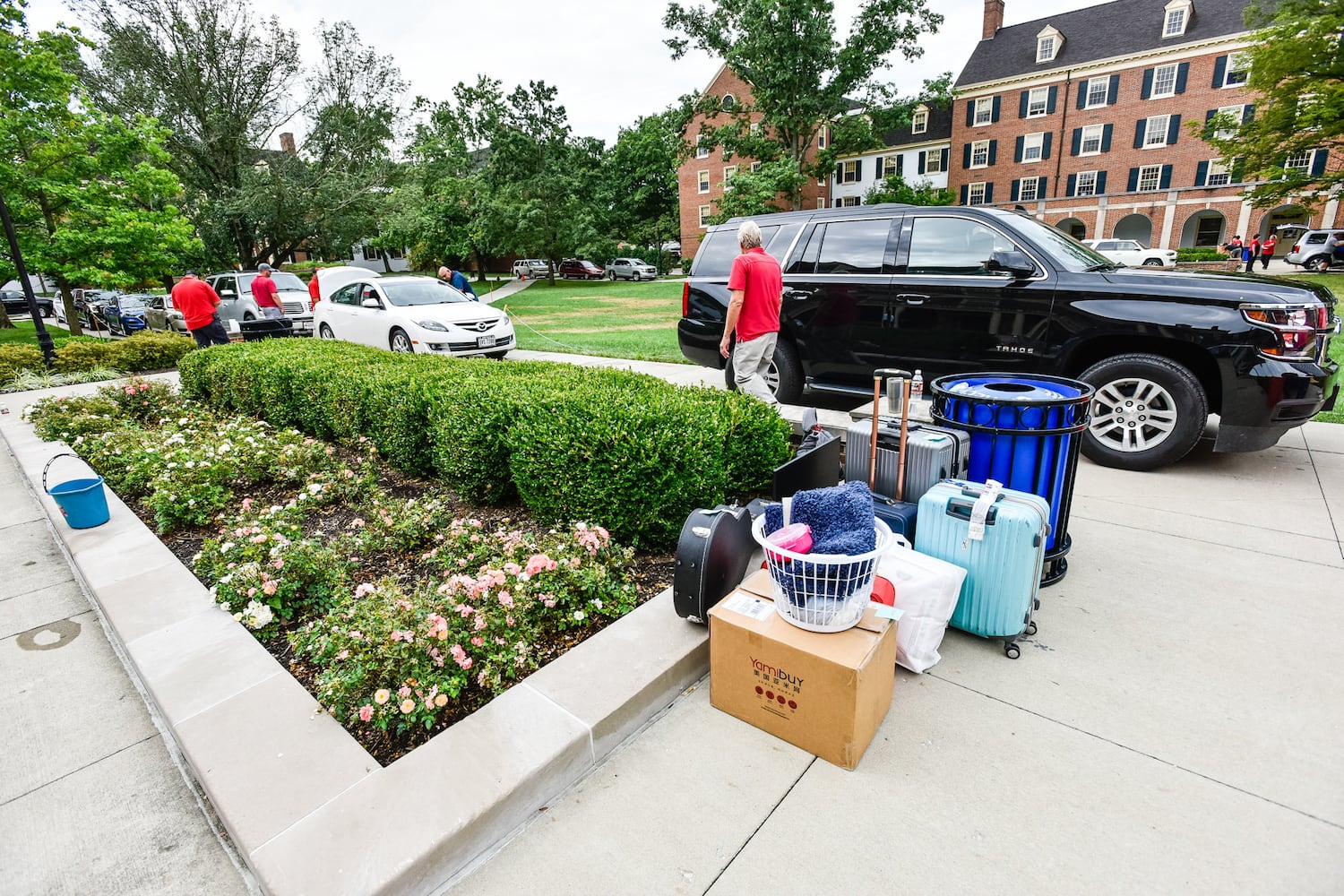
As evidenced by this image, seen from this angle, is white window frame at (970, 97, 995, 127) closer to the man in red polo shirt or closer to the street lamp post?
the man in red polo shirt

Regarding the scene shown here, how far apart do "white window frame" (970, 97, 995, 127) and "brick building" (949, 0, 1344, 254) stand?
63 millimetres

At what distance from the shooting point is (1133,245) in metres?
29.0

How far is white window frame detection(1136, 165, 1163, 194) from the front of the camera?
3441 cm

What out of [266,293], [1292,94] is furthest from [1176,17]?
[266,293]

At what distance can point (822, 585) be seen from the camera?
2139 millimetres

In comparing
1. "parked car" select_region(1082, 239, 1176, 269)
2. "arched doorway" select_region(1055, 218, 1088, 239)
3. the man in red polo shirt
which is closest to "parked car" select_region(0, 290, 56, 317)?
the man in red polo shirt

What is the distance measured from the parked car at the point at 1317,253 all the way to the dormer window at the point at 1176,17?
14.9m

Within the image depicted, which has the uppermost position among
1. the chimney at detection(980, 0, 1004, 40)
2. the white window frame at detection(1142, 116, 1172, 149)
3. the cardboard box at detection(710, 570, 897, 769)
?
the chimney at detection(980, 0, 1004, 40)

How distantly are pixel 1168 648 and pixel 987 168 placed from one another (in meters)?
45.3

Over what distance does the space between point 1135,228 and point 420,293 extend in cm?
4360

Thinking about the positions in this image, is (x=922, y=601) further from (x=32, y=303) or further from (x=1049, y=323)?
(x=32, y=303)

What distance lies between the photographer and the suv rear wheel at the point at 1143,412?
4.43m

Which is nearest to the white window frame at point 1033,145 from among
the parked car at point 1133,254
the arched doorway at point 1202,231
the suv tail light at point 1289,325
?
the arched doorway at point 1202,231

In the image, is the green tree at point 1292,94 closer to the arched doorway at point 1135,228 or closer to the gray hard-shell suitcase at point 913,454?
the arched doorway at point 1135,228
